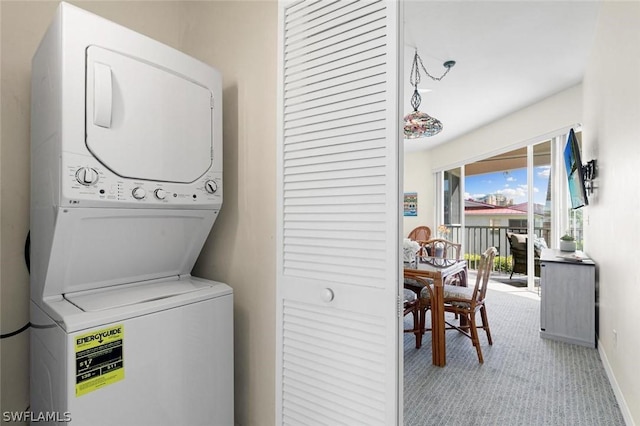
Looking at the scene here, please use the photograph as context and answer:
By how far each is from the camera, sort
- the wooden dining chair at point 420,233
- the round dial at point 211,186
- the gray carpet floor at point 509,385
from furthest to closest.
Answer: the wooden dining chair at point 420,233, the gray carpet floor at point 509,385, the round dial at point 211,186

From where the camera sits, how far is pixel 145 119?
1241mm

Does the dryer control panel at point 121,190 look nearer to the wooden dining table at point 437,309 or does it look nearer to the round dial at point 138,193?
the round dial at point 138,193

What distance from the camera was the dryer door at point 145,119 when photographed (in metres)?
1.11

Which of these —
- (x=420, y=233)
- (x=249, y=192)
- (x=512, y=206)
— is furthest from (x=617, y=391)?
(x=420, y=233)

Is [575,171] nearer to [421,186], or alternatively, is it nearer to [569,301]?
[569,301]

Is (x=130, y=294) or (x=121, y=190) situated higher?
(x=121, y=190)

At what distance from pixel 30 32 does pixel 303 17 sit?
3.58 feet

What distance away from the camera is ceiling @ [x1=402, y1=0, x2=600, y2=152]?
2.66 m

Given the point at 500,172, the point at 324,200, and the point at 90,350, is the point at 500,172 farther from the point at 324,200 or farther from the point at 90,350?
the point at 90,350

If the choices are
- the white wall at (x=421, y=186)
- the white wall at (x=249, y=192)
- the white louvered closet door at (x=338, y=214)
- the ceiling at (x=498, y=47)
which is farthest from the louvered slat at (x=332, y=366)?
the white wall at (x=421, y=186)

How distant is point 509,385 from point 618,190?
151 centimetres

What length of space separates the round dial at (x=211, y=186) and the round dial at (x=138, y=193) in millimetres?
263

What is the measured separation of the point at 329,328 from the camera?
125 cm

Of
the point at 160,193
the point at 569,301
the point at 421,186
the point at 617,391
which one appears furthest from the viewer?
the point at 421,186
